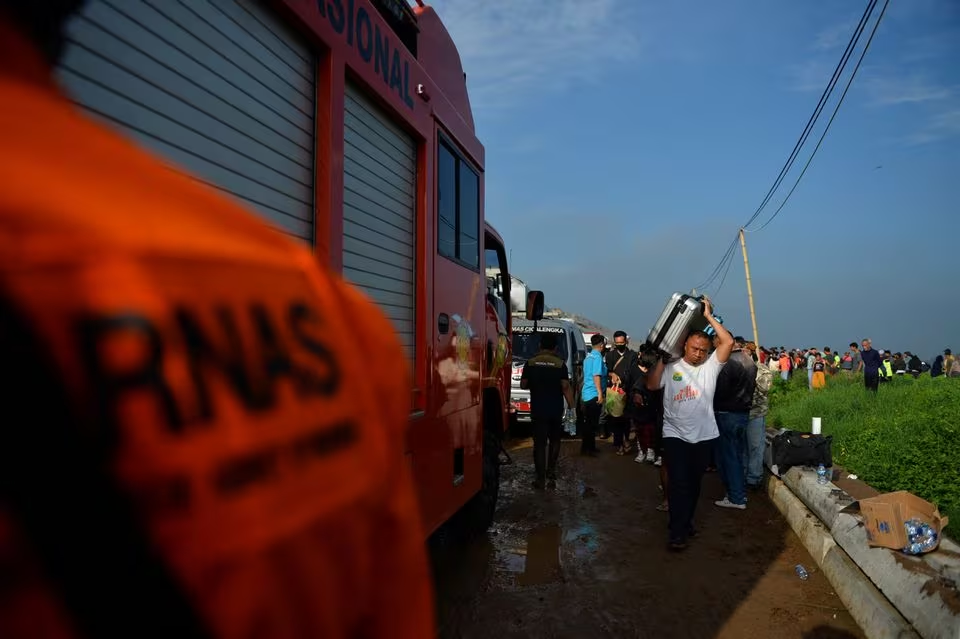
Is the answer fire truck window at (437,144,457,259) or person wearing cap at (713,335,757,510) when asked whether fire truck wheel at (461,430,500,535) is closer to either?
fire truck window at (437,144,457,259)

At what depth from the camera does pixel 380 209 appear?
3484 millimetres

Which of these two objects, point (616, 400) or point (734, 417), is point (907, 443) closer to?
point (734, 417)

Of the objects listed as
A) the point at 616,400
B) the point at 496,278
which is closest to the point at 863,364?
the point at 616,400

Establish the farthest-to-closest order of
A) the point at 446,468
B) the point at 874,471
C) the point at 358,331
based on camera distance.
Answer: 1. the point at 874,471
2. the point at 446,468
3. the point at 358,331

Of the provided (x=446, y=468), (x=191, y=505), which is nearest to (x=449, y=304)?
(x=446, y=468)

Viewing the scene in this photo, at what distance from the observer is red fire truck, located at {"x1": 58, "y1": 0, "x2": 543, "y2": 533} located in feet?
6.43

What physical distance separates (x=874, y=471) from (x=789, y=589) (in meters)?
2.60

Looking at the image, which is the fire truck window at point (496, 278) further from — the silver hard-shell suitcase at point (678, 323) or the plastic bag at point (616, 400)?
the plastic bag at point (616, 400)

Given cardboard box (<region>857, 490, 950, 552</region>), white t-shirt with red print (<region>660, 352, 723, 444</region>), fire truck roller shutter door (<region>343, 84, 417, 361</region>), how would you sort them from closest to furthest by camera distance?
fire truck roller shutter door (<region>343, 84, 417, 361</region>)
cardboard box (<region>857, 490, 950, 552</region>)
white t-shirt with red print (<region>660, 352, 723, 444</region>)

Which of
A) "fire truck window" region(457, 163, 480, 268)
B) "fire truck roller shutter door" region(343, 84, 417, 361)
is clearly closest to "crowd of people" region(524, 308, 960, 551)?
"fire truck window" region(457, 163, 480, 268)

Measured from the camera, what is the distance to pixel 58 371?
0.65 metres

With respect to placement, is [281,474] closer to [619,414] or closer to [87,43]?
[87,43]

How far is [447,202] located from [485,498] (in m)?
2.62

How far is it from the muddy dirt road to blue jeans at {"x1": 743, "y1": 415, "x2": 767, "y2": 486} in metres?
0.23
